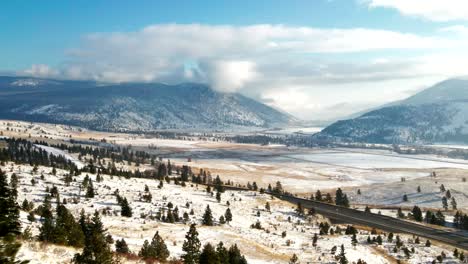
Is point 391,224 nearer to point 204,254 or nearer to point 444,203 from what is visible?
point 444,203

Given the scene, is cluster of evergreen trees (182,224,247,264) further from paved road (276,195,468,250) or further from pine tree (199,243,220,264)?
paved road (276,195,468,250)

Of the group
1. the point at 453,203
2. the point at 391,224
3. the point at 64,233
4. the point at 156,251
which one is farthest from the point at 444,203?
the point at 64,233

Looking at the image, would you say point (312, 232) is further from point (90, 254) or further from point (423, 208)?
point (423, 208)

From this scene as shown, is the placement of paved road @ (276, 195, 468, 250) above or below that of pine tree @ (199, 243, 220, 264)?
below

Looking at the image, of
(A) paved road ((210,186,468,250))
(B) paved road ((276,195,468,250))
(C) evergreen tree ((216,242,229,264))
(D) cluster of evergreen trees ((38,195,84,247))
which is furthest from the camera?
(B) paved road ((276,195,468,250))

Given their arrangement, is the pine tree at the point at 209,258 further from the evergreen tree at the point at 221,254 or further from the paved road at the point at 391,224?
the paved road at the point at 391,224

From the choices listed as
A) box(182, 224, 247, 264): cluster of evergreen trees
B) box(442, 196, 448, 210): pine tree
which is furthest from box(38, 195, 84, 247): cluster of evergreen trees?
box(442, 196, 448, 210): pine tree
